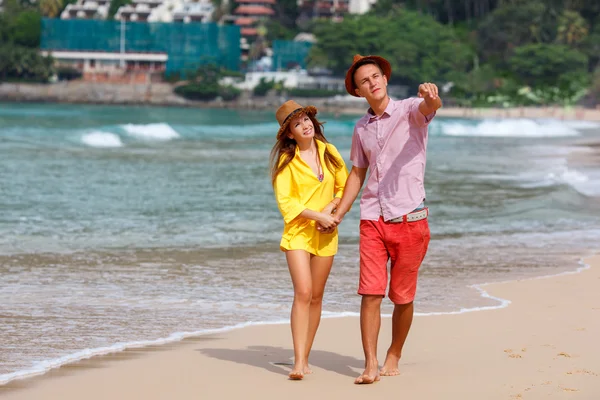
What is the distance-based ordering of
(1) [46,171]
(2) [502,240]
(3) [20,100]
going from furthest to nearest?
1. (3) [20,100]
2. (1) [46,171]
3. (2) [502,240]

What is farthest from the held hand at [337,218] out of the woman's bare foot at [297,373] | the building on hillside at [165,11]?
the building on hillside at [165,11]

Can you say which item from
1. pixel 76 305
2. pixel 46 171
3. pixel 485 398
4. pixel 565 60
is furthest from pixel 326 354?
pixel 565 60

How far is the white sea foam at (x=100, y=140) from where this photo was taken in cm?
4130

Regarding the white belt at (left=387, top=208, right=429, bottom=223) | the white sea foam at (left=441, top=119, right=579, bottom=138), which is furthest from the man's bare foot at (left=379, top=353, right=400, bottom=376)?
the white sea foam at (left=441, top=119, right=579, bottom=138)

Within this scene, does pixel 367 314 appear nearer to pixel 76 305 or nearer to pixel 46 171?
pixel 76 305

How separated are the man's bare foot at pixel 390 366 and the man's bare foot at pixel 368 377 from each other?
0.14 metres

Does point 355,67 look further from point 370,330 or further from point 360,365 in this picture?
point 360,365

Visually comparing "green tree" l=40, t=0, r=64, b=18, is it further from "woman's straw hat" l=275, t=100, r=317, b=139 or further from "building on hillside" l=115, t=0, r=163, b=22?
"woman's straw hat" l=275, t=100, r=317, b=139

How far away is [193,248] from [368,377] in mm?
6162

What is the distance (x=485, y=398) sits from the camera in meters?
4.93

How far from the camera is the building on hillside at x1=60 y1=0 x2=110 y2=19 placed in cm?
14338

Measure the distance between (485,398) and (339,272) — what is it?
4.45 metres

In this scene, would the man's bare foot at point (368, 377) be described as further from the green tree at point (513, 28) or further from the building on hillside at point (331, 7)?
the building on hillside at point (331, 7)

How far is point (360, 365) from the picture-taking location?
5.73m
